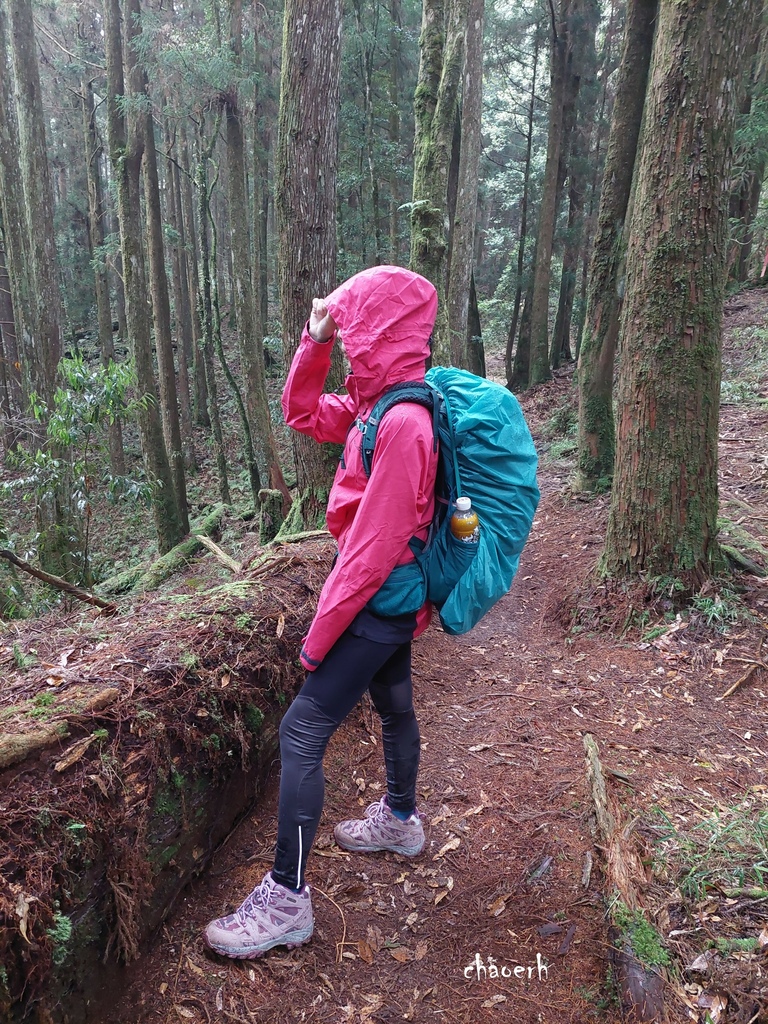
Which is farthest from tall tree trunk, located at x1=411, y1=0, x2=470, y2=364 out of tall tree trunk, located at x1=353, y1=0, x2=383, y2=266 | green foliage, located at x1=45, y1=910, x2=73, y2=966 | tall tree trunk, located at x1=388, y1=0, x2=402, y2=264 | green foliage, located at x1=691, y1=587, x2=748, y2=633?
tall tree trunk, located at x1=388, y1=0, x2=402, y2=264

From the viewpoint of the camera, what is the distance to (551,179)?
17.1 metres

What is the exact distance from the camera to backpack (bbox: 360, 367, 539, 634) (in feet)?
7.97

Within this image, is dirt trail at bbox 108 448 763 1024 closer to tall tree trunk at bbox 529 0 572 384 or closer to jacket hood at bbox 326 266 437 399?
jacket hood at bbox 326 266 437 399

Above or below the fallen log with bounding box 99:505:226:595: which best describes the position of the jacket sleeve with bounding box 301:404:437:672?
above

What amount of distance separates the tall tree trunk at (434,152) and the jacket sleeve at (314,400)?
4.57 meters

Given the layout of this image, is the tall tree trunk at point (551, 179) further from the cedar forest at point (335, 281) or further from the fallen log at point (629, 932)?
the fallen log at point (629, 932)

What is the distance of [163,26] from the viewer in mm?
13016

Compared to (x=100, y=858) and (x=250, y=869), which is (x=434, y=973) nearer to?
(x=250, y=869)

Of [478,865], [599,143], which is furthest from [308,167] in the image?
[599,143]

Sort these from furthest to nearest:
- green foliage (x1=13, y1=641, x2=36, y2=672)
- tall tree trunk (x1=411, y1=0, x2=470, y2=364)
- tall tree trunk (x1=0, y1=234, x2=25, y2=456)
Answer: tall tree trunk (x1=0, y1=234, x2=25, y2=456), tall tree trunk (x1=411, y1=0, x2=470, y2=364), green foliage (x1=13, y1=641, x2=36, y2=672)

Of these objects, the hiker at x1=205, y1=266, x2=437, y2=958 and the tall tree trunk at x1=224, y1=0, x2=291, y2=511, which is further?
the tall tree trunk at x1=224, y1=0, x2=291, y2=511

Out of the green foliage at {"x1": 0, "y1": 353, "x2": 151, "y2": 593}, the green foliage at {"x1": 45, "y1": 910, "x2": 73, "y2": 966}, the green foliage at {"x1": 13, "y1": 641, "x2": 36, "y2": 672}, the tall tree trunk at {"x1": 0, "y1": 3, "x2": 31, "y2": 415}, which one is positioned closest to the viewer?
the green foliage at {"x1": 45, "y1": 910, "x2": 73, "y2": 966}

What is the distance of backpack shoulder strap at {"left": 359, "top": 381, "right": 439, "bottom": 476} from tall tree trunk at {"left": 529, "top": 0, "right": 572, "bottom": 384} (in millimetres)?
16854

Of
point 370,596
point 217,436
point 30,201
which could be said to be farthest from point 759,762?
point 217,436
